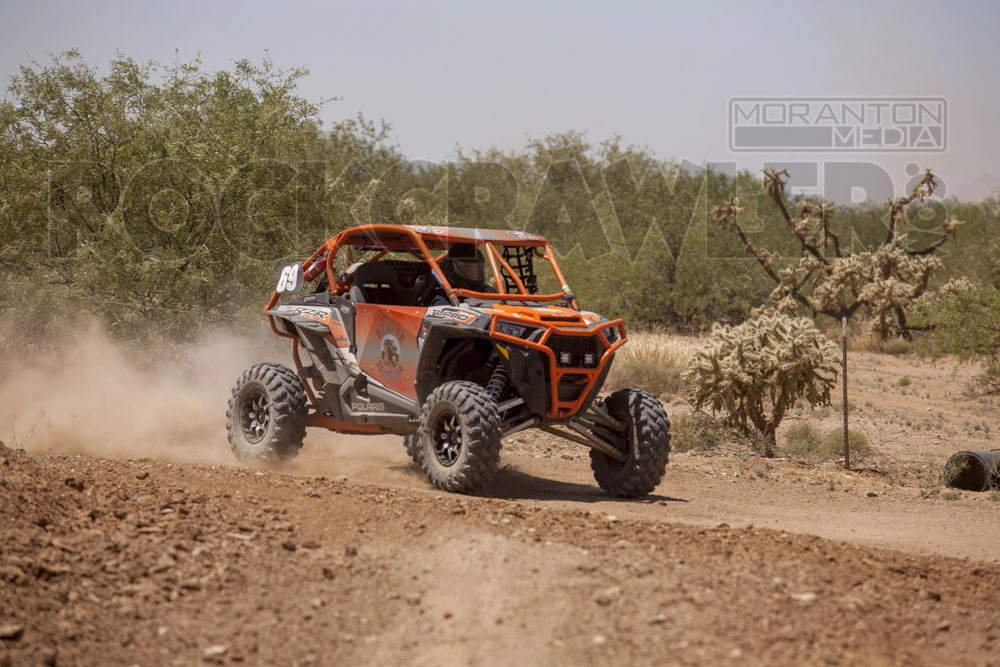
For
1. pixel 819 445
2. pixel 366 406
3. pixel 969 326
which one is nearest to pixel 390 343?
pixel 366 406

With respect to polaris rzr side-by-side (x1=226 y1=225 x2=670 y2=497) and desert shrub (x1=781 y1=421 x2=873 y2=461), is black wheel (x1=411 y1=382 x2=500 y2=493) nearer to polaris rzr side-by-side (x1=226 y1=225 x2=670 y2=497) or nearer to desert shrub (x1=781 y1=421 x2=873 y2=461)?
polaris rzr side-by-side (x1=226 y1=225 x2=670 y2=497)

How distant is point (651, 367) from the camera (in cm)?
1950

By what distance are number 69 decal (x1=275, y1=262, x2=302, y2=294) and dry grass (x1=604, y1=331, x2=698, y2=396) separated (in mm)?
8129

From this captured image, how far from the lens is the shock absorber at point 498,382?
Result: 943 cm

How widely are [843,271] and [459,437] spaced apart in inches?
851

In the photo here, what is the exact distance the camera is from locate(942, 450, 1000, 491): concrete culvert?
11.5 m

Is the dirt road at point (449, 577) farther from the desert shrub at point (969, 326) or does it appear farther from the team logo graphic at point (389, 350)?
the desert shrub at point (969, 326)

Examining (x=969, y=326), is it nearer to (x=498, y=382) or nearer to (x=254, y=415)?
(x=498, y=382)

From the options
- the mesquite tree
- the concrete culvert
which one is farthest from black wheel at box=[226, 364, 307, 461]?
the mesquite tree

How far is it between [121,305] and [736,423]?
9258mm

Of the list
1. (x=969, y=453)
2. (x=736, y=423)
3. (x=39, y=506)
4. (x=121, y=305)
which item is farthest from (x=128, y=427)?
(x=969, y=453)

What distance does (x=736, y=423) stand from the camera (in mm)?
13906

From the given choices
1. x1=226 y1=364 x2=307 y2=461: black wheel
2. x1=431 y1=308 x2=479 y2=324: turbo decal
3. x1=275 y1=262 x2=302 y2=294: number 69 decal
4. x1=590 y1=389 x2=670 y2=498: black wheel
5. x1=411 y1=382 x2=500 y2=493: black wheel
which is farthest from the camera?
x1=275 y1=262 x2=302 y2=294: number 69 decal

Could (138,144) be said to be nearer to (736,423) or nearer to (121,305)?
(121,305)
